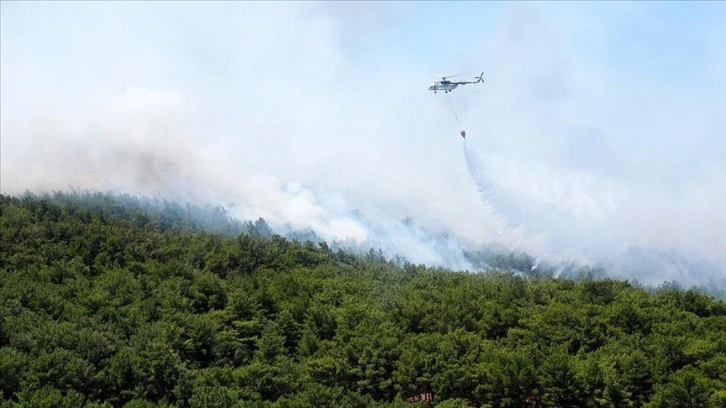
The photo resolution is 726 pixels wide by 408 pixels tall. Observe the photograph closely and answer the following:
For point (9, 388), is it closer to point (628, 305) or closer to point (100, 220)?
point (628, 305)

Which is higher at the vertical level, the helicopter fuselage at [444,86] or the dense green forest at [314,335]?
the helicopter fuselage at [444,86]

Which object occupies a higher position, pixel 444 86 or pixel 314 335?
pixel 444 86

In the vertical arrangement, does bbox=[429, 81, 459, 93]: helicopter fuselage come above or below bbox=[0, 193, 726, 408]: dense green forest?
above

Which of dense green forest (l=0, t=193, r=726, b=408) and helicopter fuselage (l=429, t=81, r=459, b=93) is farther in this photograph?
helicopter fuselage (l=429, t=81, r=459, b=93)

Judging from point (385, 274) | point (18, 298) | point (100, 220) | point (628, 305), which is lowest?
point (18, 298)

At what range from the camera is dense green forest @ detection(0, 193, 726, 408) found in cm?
6556

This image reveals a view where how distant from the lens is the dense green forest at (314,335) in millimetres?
65562

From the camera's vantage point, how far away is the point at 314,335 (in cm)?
8431

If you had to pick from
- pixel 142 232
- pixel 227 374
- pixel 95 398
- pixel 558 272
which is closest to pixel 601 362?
pixel 227 374

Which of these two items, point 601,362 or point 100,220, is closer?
point 601,362

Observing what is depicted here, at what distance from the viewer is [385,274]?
124 meters

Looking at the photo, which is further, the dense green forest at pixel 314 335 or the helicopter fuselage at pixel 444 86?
the helicopter fuselage at pixel 444 86

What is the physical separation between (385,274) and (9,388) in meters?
67.2

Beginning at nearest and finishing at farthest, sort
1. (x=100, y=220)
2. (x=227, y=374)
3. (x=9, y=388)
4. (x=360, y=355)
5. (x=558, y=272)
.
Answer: (x=9, y=388), (x=227, y=374), (x=360, y=355), (x=100, y=220), (x=558, y=272)
